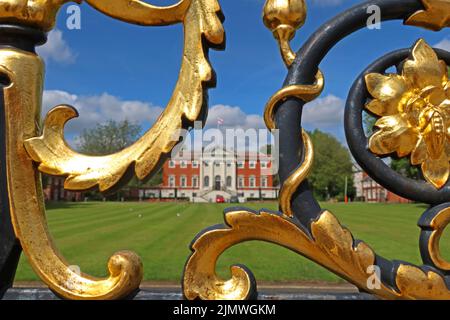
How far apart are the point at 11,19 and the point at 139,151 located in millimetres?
584

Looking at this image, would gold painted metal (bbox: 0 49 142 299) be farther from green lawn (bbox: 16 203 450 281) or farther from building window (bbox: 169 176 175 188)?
building window (bbox: 169 176 175 188)

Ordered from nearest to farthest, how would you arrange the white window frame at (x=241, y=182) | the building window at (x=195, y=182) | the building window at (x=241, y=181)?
1. the white window frame at (x=241, y=182)
2. the building window at (x=241, y=181)
3. the building window at (x=195, y=182)

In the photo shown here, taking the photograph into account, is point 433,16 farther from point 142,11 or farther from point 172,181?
point 172,181

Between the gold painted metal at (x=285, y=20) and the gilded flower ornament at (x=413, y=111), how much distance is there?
281 mm

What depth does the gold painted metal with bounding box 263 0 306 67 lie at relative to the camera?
1290mm

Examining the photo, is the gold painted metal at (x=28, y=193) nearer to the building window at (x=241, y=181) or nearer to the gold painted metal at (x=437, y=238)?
the gold painted metal at (x=437, y=238)

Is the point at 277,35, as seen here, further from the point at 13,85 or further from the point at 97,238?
the point at 97,238

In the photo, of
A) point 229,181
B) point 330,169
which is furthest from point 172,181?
point 330,169

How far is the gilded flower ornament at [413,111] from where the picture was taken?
4.27 feet

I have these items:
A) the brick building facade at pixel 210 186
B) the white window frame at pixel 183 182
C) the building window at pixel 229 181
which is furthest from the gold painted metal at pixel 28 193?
the building window at pixel 229 181

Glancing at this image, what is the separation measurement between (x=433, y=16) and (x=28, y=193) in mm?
1471

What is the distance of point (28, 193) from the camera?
1268 millimetres
